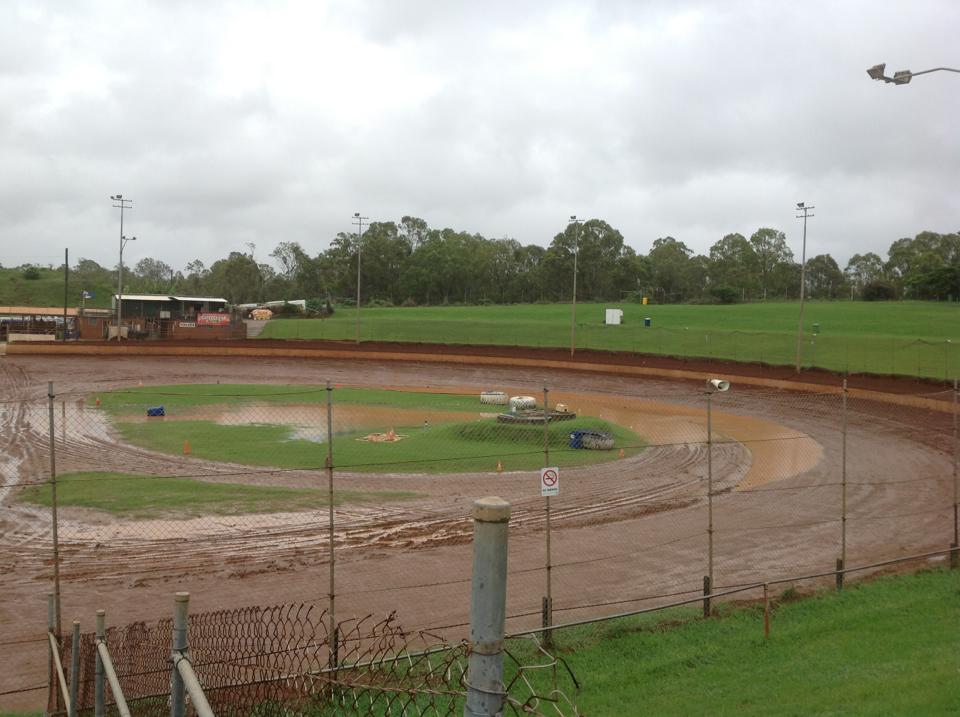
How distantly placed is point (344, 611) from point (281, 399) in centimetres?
2820

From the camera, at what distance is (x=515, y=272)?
156625 mm

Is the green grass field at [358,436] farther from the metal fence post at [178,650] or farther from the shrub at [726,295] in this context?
the shrub at [726,295]

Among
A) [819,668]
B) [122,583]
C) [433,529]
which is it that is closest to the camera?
[819,668]

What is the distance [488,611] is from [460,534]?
15.1 meters

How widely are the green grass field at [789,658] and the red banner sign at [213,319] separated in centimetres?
6350

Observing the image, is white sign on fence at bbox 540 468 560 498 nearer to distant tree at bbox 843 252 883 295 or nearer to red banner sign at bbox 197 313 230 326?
red banner sign at bbox 197 313 230 326

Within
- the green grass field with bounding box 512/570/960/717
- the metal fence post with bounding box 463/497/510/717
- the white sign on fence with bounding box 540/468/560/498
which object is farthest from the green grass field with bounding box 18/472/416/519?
the metal fence post with bounding box 463/497/510/717

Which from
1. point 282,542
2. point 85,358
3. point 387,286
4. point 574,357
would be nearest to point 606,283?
point 387,286

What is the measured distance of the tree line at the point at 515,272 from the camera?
147m

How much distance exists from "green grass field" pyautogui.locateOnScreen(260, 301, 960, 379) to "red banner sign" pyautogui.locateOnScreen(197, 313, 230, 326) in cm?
354

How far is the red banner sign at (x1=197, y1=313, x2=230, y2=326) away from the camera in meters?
70.2

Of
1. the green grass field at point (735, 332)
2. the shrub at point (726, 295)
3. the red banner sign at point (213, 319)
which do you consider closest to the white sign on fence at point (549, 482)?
the green grass field at point (735, 332)

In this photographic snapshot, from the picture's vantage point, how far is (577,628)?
38.4 feet

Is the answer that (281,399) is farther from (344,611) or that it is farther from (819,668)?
(819,668)
